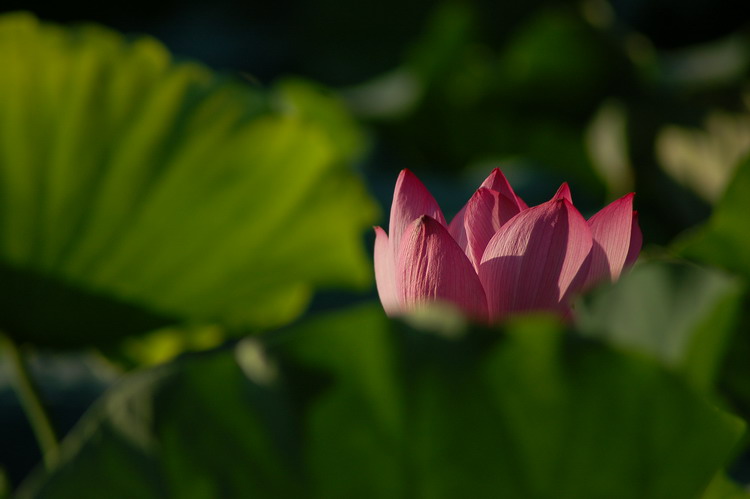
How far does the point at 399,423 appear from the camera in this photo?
0.79ft

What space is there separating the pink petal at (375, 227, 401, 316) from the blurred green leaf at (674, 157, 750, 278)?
0.66ft

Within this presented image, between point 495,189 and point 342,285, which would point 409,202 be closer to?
point 495,189

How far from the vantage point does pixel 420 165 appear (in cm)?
120

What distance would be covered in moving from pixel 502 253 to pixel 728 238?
217mm

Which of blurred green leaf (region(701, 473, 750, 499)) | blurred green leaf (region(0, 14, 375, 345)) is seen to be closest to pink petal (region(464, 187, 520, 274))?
blurred green leaf (region(701, 473, 750, 499))

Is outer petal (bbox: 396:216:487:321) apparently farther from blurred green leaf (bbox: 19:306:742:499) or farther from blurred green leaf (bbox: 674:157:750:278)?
blurred green leaf (bbox: 674:157:750:278)

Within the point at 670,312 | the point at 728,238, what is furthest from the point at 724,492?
the point at 728,238

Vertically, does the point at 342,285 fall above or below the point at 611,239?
below

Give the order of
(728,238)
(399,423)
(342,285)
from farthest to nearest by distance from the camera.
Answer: (342,285) < (728,238) < (399,423)

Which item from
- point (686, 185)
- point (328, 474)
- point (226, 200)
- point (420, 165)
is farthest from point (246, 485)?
point (420, 165)

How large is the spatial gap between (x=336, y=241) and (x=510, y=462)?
0.34 metres

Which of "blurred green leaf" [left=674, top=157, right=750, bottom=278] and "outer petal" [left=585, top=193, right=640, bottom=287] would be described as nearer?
"outer petal" [left=585, top=193, right=640, bottom=287]

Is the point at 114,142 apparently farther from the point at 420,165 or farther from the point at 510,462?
the point at 420,165

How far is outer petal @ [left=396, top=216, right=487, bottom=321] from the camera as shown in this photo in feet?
0.80
